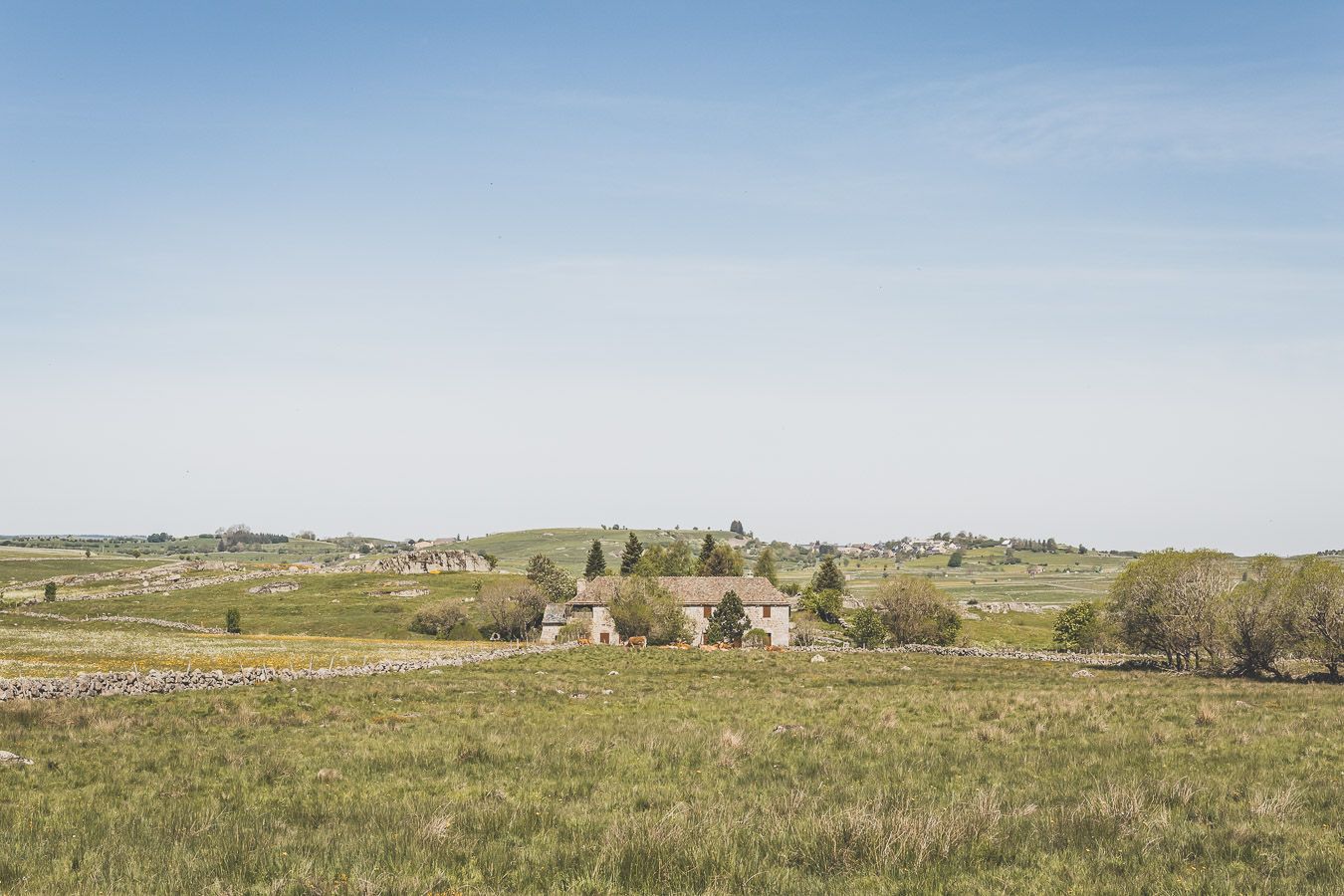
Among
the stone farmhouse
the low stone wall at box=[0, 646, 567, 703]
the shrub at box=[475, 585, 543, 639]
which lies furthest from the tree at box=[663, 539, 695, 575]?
the low stone wall at box=[0, 646, 567, 703]

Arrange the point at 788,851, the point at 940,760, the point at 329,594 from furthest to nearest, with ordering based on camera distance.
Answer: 1. the point at 329,594
2. the point at 940,760
3. the point at 788,851

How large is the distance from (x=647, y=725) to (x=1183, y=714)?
1773 centimetres

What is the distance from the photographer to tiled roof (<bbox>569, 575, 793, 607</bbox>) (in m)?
102

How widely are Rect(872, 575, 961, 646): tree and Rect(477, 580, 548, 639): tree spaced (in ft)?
138

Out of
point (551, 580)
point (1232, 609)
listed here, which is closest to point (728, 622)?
point (551, 580)

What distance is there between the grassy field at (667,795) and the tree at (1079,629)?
79309 millimetres

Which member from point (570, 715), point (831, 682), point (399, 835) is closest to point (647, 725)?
point (570, 715)

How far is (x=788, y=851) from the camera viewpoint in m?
11.8

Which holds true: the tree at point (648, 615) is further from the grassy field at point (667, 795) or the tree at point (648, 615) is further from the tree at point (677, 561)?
the grassy field at point (667, 795)

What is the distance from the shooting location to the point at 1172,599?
210ft

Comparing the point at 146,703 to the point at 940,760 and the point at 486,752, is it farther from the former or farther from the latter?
the point at 940,760

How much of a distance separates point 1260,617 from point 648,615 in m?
52.7

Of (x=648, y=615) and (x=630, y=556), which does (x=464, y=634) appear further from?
(x=630, y=556)

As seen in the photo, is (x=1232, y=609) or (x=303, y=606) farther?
(x=303, y=606)
